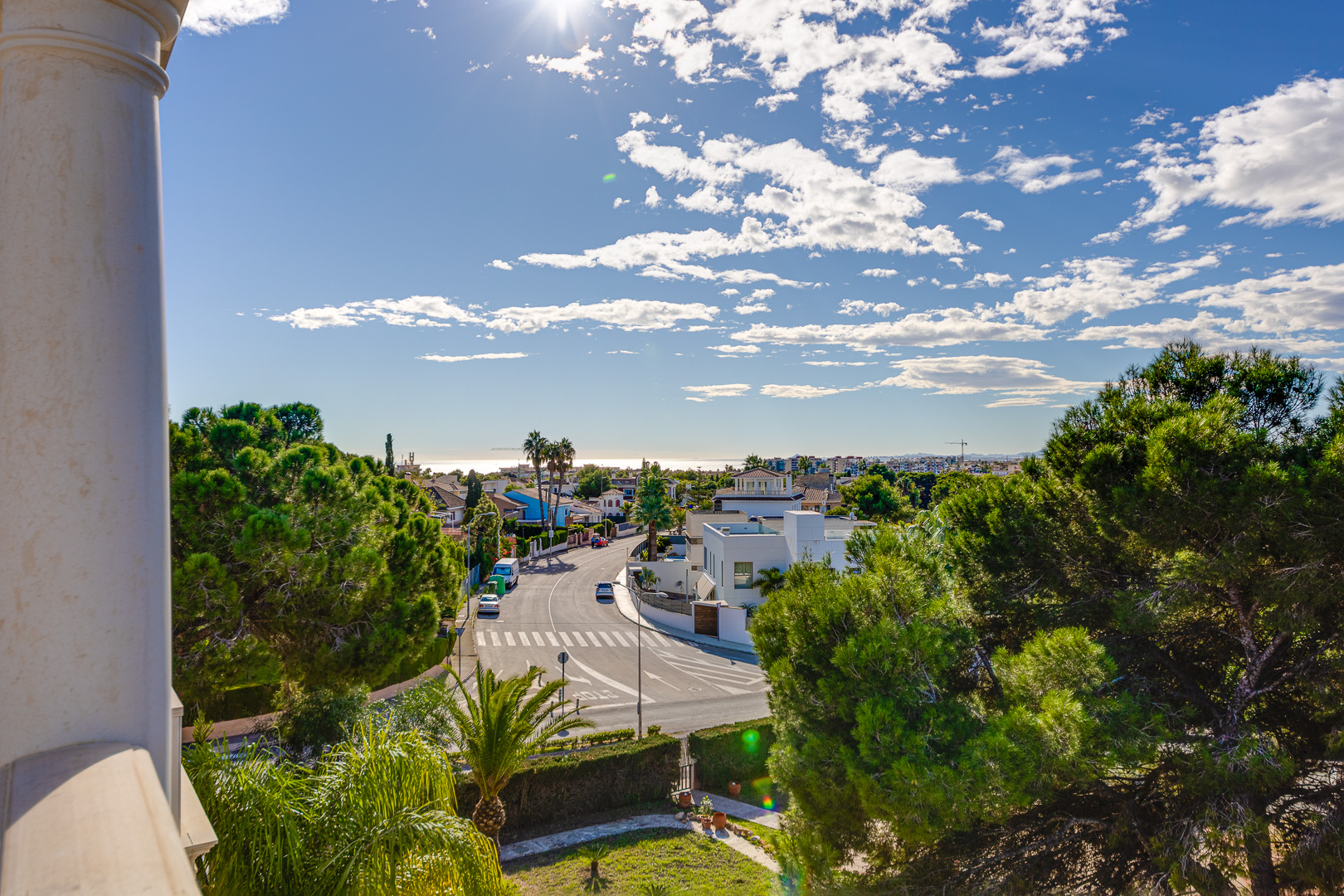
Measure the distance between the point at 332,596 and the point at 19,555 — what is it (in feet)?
56.8

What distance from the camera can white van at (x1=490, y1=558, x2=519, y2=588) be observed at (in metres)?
51.2

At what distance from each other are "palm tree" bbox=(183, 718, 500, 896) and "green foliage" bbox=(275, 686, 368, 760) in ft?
43.2

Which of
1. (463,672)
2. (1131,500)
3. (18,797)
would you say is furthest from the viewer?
(463,672)

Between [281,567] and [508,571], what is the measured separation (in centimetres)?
3687

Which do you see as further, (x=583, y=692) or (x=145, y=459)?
(x=583, y=692)

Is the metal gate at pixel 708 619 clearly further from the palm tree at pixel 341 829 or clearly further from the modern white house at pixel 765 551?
the palm tree at pixel 341 829

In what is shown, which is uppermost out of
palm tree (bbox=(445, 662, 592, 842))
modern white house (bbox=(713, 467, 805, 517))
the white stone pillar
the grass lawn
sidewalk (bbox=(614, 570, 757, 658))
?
the white stone pillar

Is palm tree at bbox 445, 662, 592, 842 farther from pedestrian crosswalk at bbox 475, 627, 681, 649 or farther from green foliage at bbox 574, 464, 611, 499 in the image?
green foliage at bbox 574, 464, 611, 499

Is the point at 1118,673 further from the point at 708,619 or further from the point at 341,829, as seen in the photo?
the point at 708,619

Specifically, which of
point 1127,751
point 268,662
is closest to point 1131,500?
point 1127,751

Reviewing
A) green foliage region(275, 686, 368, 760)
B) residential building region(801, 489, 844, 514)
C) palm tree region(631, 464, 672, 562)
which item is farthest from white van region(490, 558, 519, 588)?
residential building region(801, 489, 844, 514)

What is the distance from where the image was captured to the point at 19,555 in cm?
190

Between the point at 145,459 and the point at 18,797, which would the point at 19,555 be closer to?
the point at 145,459

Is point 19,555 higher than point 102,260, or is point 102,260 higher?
point 102,260
